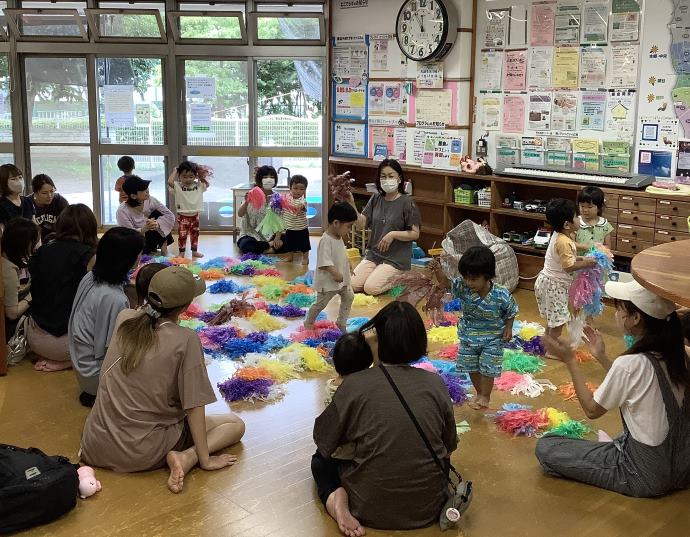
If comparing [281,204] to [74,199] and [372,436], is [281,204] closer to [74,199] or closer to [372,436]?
[74,199]

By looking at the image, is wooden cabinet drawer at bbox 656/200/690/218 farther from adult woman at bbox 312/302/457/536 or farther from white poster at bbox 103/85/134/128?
white poster at bbox 103/85/134/128

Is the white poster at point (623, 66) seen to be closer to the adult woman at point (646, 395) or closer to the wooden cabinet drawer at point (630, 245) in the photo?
the wooden cabinet drawer at point (630, 245)

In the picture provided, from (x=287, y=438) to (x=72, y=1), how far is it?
771 cm

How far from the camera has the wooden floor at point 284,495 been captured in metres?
3.40

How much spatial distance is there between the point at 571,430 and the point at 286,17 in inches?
278

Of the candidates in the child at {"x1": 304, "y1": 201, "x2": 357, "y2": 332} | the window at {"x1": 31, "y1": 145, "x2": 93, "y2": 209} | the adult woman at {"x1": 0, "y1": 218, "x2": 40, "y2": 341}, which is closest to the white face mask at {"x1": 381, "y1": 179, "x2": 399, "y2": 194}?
the child at {"x1": 304, "y1": 201, "x2": 357, "y2": 332}

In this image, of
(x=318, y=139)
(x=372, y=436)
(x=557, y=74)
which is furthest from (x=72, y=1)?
(x=372, y=436)

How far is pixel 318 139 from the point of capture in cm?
1034

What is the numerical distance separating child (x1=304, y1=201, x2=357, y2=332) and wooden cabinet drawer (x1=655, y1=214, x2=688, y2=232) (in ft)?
8.45

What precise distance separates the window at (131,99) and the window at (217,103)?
1.32ft

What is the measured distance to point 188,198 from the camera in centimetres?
881

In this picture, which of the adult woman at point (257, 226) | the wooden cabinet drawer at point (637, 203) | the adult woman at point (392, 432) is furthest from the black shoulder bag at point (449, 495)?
the adult woman at point (257, 226)

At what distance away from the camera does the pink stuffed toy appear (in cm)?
360

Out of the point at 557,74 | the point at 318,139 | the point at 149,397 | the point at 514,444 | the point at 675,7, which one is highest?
the point at 675,7
